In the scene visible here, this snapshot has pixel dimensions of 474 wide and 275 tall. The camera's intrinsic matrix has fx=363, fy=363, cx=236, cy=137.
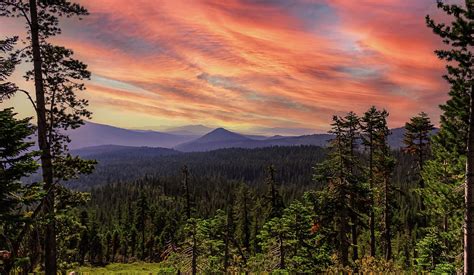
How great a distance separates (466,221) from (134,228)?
282 ft

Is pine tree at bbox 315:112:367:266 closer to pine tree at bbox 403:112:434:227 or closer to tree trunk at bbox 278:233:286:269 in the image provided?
tree trunk at bbox 278:233:286:269

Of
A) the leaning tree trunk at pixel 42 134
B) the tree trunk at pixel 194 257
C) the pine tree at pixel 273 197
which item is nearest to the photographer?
the leaning tree trunk at pixel 42 134

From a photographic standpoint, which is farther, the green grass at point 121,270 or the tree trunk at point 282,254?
the green grass at point 121,270

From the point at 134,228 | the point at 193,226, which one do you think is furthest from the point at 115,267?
the point at 193,226

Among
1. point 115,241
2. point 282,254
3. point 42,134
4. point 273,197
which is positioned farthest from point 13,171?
point 115,241

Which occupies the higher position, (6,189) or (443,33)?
(443,33)

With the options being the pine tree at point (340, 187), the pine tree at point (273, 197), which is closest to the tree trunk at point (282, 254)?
the pine tree at point (340, 187)

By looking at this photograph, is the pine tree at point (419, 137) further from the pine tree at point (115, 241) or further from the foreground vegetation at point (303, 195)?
the pine tree at point (115, 241)

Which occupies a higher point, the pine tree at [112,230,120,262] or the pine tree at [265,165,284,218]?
the pine tree at [265,165,284,218]

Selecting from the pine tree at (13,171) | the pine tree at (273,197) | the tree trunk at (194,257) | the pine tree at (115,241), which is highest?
the pine tree at (13,171)

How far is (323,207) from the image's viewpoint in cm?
2744

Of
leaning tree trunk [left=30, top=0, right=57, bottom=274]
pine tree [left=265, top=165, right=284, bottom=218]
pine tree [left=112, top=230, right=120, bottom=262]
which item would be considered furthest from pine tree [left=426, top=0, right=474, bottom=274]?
pine tree [left=112, top=230, right=120, bottom=262]

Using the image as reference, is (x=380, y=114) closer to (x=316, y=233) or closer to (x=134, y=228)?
(x=316, y=233)

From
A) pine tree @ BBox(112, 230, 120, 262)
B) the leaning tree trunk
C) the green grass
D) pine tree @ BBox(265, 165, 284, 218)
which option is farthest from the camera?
pine tree @ BBox(112, 230, 120, 262)
